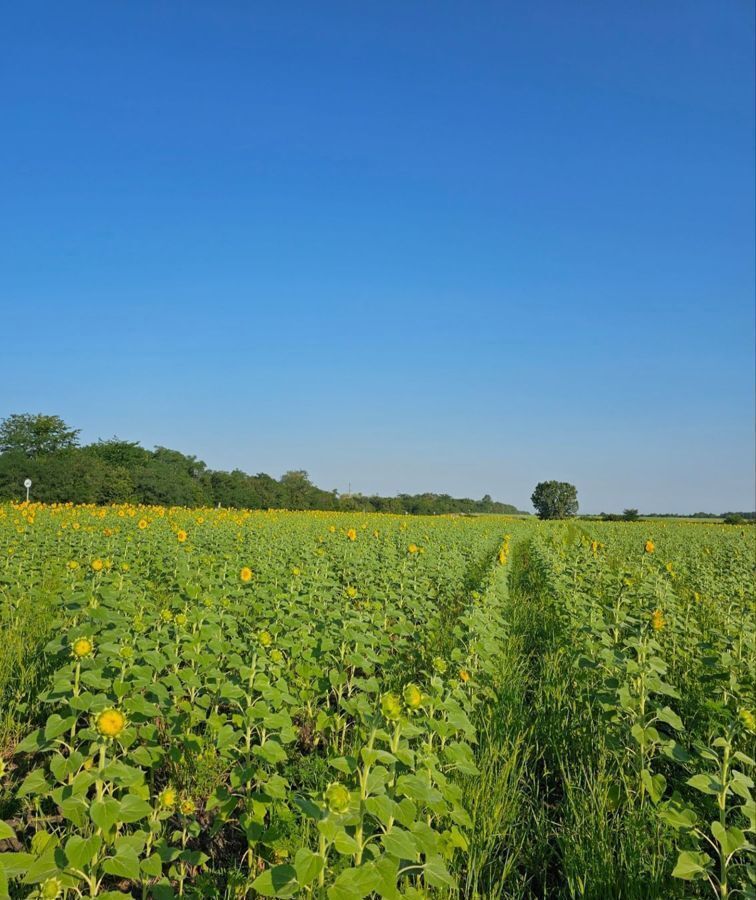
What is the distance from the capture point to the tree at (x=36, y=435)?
196 feet

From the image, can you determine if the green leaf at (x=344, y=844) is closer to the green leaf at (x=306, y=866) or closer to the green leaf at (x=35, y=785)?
the green leaf at (x=306, y=866)

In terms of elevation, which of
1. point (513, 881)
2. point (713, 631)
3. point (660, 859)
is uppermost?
point (713, 631)

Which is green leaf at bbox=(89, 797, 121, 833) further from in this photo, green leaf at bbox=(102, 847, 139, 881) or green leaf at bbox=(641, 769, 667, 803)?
green leaf at bbox=(641, 769, 667, 803)

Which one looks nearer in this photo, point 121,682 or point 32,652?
point 121,682

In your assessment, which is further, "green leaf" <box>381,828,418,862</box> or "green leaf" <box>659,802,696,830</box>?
"green leaf" <box>659,802,696,830</box>

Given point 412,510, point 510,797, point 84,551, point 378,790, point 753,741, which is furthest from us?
point 412,510

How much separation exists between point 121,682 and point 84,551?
632 centimetres

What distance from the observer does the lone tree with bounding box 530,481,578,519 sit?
113 meters

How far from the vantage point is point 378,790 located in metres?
1.94

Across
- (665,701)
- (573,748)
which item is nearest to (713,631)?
(665,701)

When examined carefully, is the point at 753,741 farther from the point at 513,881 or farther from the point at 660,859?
the point at 513,881

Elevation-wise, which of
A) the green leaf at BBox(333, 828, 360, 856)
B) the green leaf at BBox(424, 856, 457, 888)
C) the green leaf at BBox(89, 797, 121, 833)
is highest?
the green leaf at BBox(333, 828, 360, 856)

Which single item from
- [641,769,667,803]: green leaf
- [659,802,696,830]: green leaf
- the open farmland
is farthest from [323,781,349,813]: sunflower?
[641,769,667,803]: green leaf

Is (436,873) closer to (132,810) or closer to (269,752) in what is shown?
(269,752)
